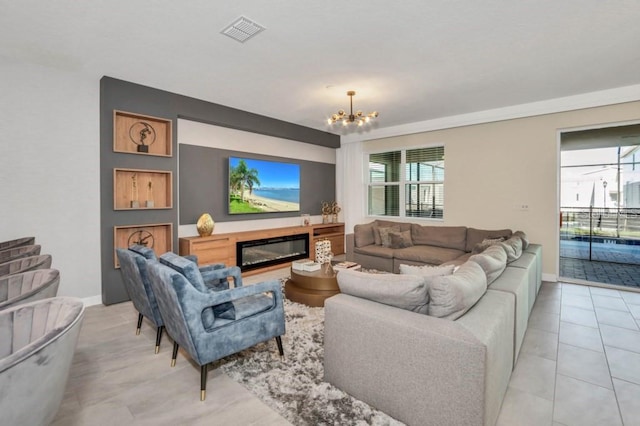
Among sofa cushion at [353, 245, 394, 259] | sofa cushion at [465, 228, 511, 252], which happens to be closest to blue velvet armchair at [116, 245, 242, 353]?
sofa cushion at [353, 245, 394, 259]

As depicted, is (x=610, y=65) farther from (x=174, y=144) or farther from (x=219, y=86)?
(x=174, y=144)

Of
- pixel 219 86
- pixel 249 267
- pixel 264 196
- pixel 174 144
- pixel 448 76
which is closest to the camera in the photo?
pixel 448 76

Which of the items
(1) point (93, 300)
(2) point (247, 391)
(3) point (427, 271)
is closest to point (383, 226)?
(3) point (427, 271)

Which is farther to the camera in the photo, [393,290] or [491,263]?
[491,263]

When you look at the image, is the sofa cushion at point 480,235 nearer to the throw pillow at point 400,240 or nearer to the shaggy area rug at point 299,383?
the throw pillow at point 400,240

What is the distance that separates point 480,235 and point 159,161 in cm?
508

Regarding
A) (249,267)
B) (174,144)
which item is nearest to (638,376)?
(249,267)

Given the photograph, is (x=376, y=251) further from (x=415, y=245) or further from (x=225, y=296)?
(x=225, y=296)

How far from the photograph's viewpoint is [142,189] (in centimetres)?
434

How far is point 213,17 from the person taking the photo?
2588 mm

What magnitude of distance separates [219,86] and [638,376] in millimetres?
5108

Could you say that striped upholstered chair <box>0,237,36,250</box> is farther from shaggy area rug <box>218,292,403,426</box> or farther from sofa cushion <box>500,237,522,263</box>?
sofa cushion <box>500,237,522,263</box>

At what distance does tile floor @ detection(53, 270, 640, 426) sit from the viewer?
190cm

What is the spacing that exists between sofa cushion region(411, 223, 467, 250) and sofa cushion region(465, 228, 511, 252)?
82 mm
